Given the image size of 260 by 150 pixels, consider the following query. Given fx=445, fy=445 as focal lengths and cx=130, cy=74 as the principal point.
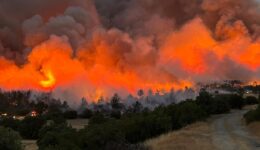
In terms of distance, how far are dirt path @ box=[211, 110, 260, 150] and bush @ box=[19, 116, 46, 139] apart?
2758 centimetres

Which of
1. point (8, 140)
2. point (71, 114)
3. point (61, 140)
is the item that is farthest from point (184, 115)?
point (71, 114)

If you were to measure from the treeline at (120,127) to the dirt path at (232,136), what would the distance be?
4.79 m

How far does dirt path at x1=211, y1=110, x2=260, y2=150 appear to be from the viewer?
4366cm

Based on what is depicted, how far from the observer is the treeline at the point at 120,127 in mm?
38062

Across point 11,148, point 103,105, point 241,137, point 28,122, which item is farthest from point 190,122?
point 103,105

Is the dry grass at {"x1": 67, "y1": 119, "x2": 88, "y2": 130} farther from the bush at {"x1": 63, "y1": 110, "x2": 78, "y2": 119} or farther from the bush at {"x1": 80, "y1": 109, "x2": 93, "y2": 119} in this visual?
the bush at {"x1": 80, "y1": 109, "x2": 93, "y2": 119}

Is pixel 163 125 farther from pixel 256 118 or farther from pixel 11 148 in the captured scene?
pixel 11 148

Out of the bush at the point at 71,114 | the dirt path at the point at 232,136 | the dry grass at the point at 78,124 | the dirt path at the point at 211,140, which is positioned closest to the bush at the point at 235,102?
the dirt path at the point at 232,136

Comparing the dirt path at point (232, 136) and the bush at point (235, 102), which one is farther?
the bush at point (235, 102)

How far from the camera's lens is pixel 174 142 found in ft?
151

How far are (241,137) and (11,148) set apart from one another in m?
31.1

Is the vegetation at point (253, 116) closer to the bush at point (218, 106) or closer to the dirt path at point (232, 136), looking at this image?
the dirt path at point (232, 136)

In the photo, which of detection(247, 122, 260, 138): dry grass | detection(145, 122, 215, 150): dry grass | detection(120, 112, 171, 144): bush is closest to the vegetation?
detection(247, 122, 260, 138): dry grass

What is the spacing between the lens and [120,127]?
49.3 meters
